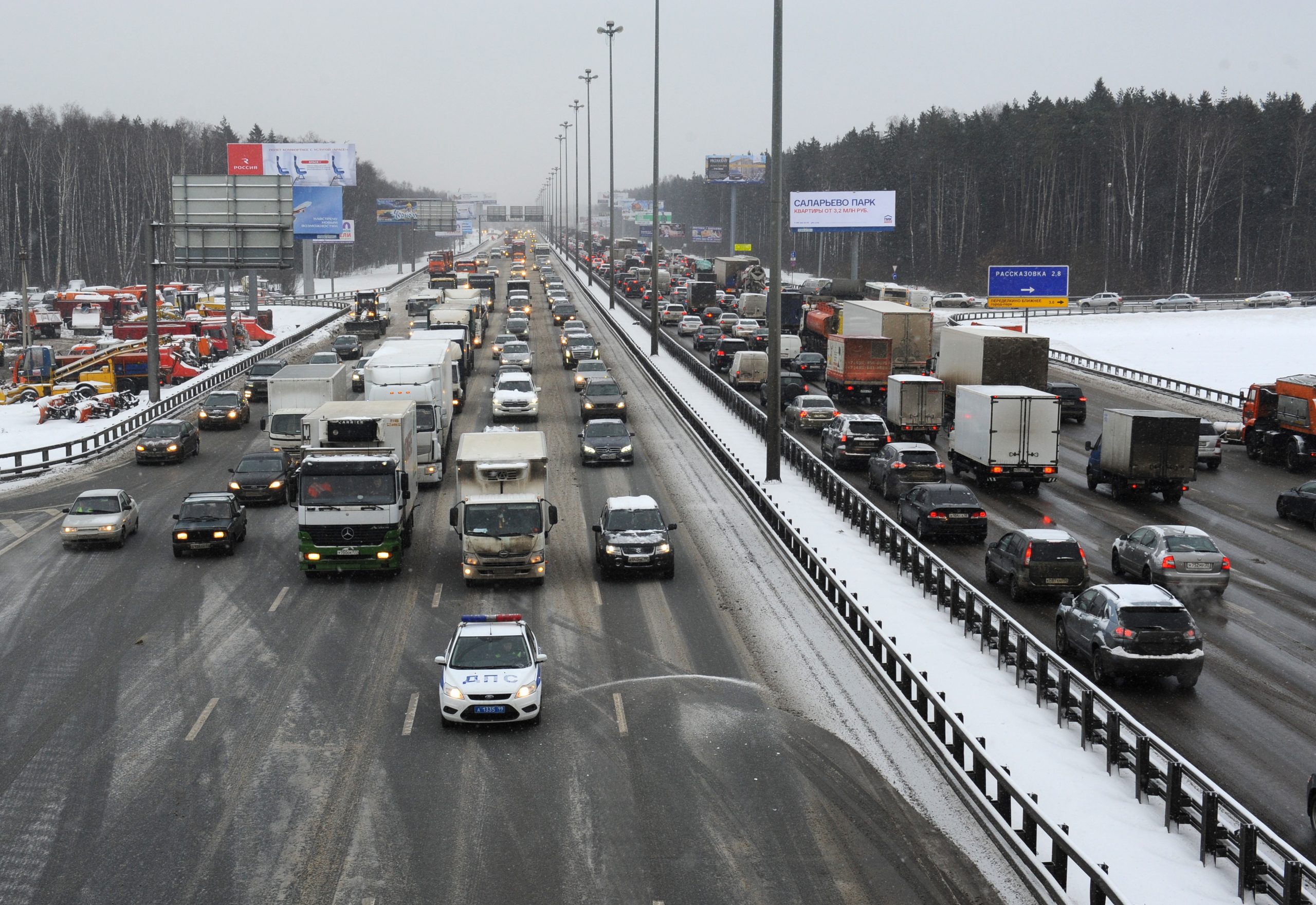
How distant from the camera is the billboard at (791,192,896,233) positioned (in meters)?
117

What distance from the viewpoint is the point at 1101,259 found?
124 m

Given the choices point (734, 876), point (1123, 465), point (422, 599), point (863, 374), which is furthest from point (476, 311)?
point (734, 876)

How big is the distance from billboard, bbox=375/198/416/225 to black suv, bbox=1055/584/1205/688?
143973 millimetres

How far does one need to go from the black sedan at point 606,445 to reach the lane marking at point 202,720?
2119 cm

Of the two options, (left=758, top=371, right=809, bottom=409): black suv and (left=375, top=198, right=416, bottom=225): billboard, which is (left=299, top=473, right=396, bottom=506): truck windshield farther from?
(left=375, top=198, right=416, bottom=225): billboard

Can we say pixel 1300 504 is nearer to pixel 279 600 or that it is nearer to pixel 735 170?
pixel 279 600

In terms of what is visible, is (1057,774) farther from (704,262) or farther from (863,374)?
(704,262)

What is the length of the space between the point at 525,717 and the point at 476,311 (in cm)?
5995

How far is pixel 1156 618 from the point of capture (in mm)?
20109

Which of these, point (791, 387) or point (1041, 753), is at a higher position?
point (791, 387)

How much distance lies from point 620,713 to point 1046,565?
10.3m

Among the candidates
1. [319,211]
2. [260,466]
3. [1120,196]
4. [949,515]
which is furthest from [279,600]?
[1120,196]

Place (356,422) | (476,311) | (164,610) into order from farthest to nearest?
(476,311), (356,422), (164,610)

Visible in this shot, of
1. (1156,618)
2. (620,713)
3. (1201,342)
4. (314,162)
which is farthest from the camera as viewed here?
(314,162)
